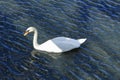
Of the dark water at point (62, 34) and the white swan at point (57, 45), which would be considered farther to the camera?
the white swan at point (57, 45)

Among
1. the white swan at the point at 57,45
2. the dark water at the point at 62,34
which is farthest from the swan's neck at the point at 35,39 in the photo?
the dark water at the point at 62,34

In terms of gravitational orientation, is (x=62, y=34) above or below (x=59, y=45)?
above

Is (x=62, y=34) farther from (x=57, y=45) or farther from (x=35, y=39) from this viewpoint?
(x=35, y=39)

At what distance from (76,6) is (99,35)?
446 centimetres

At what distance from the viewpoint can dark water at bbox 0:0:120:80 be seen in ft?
72.7

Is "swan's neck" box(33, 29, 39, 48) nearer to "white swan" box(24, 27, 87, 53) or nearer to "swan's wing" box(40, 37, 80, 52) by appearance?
"white swan" box(24, 27, 87, 53)

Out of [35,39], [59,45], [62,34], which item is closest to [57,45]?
[59,45]

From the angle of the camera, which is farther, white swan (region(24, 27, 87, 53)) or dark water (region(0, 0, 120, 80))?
white swan (region(24, 27, 87, 53))

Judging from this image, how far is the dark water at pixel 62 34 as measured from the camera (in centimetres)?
2217

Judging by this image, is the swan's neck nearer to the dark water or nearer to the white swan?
the white swan

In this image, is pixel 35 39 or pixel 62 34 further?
pixel 62 34

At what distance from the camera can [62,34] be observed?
26062mm

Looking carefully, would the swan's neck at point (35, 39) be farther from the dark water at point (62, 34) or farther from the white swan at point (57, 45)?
the dark water at point (62, 34)

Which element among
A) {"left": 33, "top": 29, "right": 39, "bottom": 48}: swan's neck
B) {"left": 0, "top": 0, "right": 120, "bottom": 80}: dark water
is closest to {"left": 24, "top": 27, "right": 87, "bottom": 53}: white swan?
{"left": 33, "top": 29, "right": 39, "bottom": 48}: swan's neck
